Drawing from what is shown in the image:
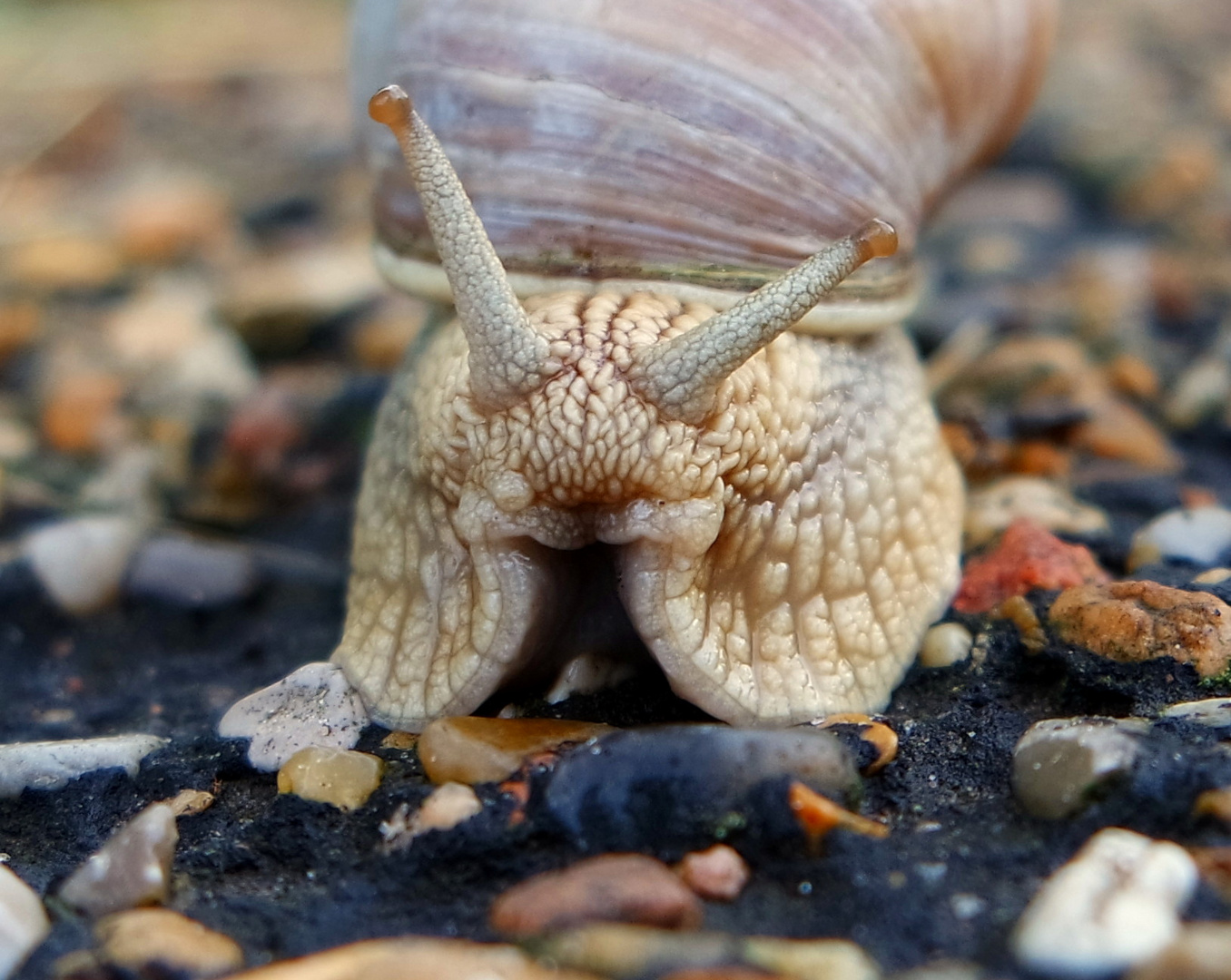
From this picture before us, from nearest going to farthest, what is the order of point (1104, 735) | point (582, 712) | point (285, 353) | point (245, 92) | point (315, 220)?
point (1104, 735) → point (582, 712) → point (285, 353) → point (315, 220) → point (245, 92)

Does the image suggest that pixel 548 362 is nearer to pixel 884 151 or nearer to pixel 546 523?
pixel 546 523

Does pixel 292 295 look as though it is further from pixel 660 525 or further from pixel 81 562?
pixel 660 525

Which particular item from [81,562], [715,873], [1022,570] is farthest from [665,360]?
[81,562]

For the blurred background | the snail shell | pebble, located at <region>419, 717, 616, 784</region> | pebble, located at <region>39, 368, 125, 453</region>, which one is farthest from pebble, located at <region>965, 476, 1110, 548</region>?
pebble, located at <region>39, 368, 125, 453</region>

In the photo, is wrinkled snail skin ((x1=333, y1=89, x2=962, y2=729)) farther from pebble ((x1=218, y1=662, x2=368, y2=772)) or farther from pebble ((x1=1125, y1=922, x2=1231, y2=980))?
pebble ((x1=1125, y1=922, x2=1231, y2=980))

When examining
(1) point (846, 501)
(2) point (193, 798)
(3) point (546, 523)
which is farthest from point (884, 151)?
(2) point (193, 798)

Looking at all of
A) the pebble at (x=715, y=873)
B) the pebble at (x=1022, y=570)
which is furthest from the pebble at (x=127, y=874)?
the pebble at (x=1022, y=570)
